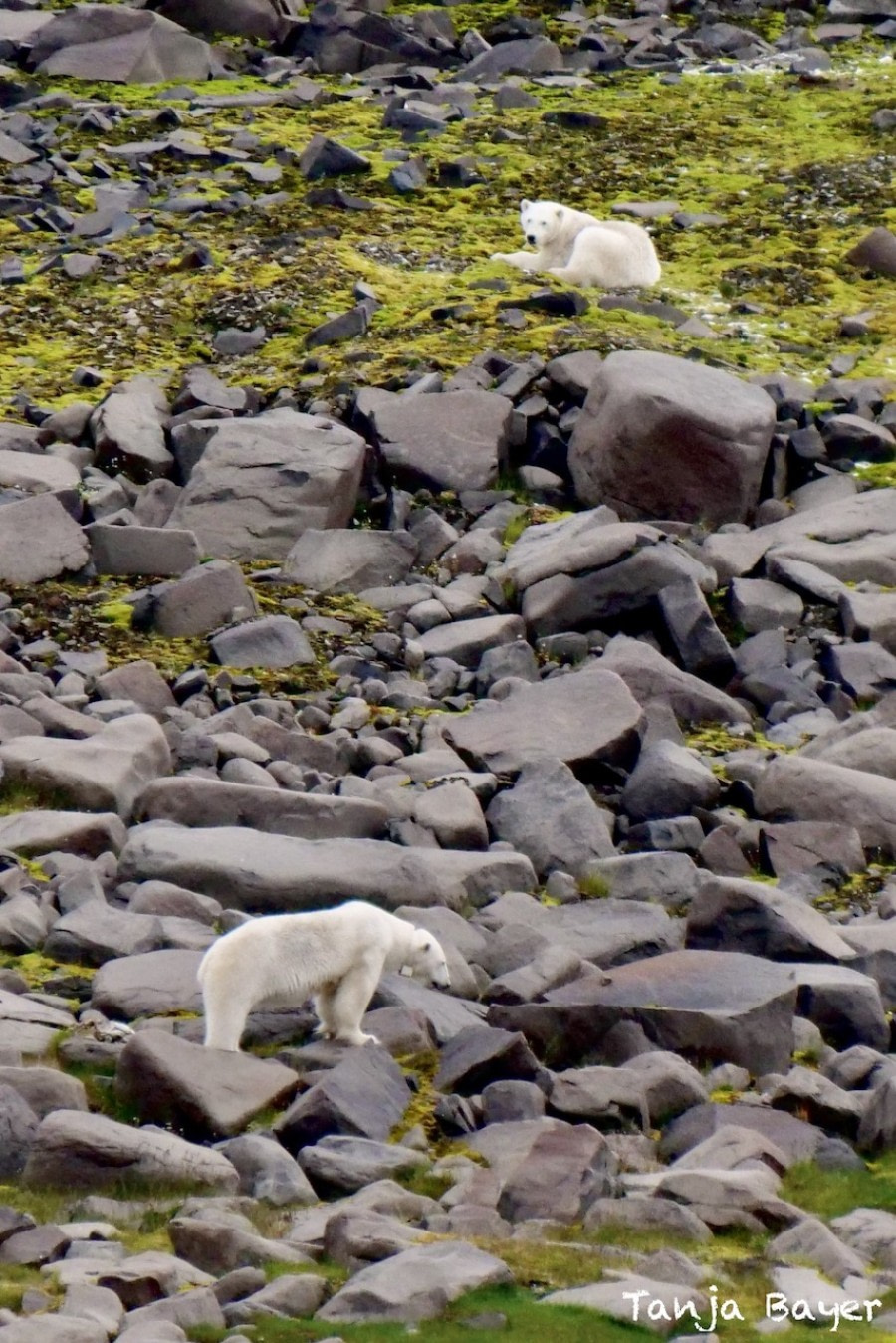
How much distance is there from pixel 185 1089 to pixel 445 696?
7.10 metres

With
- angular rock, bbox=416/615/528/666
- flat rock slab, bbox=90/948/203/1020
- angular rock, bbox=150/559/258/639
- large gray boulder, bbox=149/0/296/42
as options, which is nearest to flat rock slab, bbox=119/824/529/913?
flat rock slab, bbox=90/948/203/1020

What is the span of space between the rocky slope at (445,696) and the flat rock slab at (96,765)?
3 cm

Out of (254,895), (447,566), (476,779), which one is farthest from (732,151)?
(254,895)

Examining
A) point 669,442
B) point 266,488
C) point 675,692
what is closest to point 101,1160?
point 675,692

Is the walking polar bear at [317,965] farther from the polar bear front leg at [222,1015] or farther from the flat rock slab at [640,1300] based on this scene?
the flat rock slab at [640,1300]

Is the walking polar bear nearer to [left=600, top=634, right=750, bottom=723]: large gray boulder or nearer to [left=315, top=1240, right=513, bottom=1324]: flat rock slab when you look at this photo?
[left=315, top=1240, right=513, bottom=1324]: flat rock slab

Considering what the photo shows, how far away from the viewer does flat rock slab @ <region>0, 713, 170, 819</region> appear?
13.2m

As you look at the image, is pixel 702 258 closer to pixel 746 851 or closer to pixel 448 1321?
pixel 746 851

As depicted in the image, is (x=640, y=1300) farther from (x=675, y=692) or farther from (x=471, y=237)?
(x=471, y=237)

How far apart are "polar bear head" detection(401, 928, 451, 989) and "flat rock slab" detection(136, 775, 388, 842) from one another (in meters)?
2.04

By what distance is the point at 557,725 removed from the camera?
1496 centimetres

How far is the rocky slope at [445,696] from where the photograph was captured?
8.60 meters

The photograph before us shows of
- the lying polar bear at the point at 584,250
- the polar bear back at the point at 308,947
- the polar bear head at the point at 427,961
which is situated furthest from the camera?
the lying polar bear at the point at 584,250
